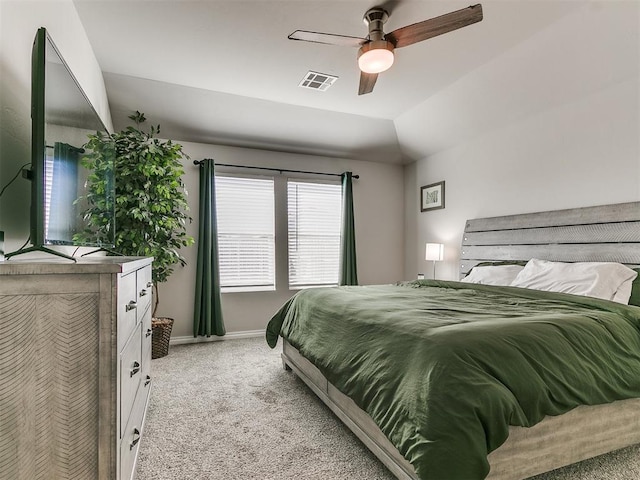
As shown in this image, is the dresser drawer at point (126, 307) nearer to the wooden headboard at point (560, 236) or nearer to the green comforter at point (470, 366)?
the green comforter at point (470, 366)

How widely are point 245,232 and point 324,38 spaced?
2831 millimetres

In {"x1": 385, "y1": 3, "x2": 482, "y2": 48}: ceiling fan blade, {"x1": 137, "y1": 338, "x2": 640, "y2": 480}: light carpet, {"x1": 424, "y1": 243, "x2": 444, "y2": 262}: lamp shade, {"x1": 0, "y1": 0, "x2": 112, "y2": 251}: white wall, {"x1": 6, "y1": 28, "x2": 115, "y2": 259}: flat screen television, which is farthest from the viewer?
{"x1": 424, "y1": 243, "x2": 444, "y2": 262}: lamp shade

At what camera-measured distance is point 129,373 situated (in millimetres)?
1484

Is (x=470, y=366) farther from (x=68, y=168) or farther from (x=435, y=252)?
(x=435, y=252)

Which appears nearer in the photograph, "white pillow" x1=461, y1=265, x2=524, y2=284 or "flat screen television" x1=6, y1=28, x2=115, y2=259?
"flat screen television" x1=6, y1=28, x2=115, y2=259

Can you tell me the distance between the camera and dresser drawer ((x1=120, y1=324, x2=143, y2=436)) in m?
1.32

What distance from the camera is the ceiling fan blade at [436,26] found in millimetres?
1972

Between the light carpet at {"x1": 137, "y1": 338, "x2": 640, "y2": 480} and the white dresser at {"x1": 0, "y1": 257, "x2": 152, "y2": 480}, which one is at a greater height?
the white dresser at {"x1": 0, "y1": 257, "x2": 152, "y2": 480}

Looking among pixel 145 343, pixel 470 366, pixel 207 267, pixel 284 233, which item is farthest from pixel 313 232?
pixel 470 366

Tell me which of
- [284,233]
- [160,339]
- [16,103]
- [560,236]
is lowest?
[160,339]

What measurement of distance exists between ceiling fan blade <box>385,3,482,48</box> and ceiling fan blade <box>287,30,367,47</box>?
22 centimetres

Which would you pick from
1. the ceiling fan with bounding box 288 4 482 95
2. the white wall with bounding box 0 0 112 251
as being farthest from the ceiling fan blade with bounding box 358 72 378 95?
the white wall with bounding box 0 0 112 251

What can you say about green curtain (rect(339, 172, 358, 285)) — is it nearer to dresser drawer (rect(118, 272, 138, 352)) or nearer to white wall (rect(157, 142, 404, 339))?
white wall (rect(157, 142, 404, 339))

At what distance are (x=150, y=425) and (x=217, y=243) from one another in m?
2.39
